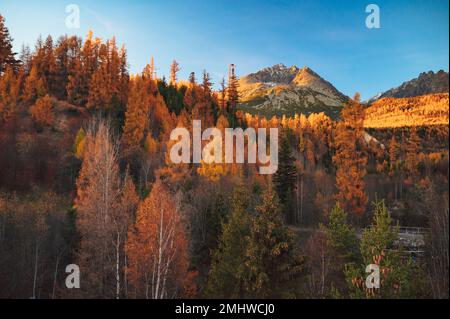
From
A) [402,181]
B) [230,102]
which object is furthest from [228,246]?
[230,102]

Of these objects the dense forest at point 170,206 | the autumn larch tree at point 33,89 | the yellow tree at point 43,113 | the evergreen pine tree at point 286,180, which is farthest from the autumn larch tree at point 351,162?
the autumn larch tree at point 33,89

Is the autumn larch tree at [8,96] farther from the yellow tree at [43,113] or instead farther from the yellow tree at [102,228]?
the yellow tree at [102,228]

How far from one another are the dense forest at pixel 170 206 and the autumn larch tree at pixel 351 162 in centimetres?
13

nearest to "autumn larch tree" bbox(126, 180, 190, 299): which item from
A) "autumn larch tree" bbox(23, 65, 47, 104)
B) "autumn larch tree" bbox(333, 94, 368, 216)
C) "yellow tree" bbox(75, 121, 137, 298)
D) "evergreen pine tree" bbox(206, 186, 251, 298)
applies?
"yellow tree" bbox(75, 121, 137, 298)

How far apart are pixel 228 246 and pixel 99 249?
7.15 metres

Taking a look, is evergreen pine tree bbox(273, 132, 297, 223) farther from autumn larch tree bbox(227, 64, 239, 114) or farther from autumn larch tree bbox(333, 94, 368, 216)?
autumn larch tree bbox(227, 64, 239, 114)

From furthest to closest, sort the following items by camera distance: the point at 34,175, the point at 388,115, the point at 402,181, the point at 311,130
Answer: the point at 388,115
the point at 311,130
the point at 402,181
the point at 34,175

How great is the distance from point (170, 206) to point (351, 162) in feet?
63.3

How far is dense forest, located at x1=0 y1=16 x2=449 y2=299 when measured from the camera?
14.3 m

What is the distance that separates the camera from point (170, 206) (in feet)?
52.4

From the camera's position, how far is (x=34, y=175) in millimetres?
36375

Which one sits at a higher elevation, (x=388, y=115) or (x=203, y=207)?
(x=388, y=115)

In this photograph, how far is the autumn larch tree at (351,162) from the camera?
27.7m
